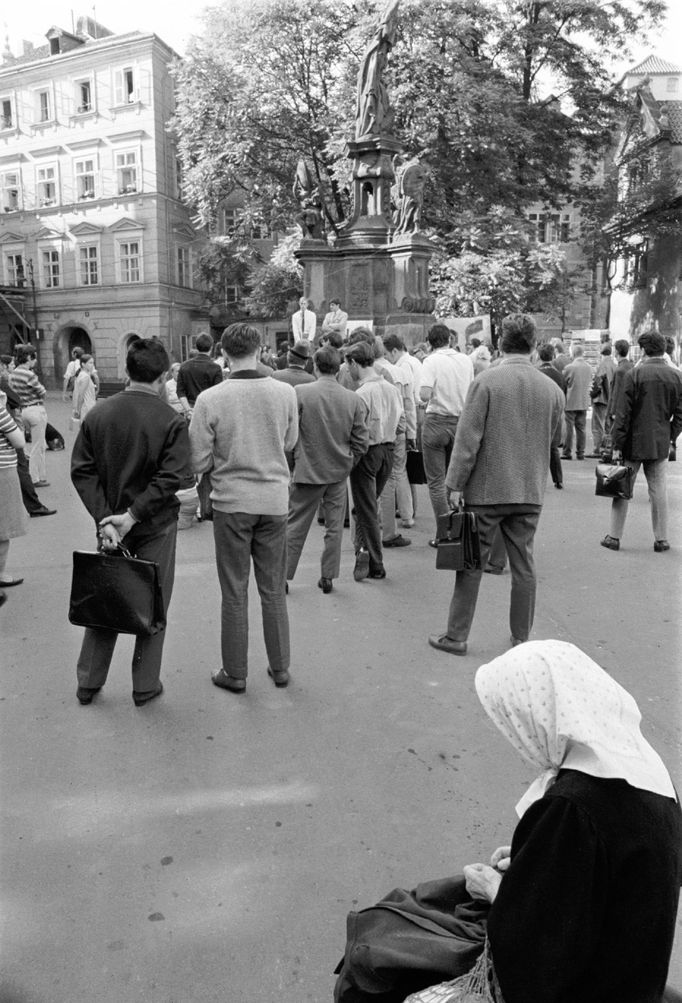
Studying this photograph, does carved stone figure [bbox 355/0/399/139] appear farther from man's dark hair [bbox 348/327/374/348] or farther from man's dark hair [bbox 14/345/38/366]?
man's dark hair [bbox 348/327/374/348]

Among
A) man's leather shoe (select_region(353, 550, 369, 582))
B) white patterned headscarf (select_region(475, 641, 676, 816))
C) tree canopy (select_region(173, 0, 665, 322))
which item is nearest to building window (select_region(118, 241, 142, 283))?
tree canopy (select_region(173, 0, 665, 322))

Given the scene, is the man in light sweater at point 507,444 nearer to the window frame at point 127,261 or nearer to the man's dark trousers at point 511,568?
the man's dark trousers at point 511,568

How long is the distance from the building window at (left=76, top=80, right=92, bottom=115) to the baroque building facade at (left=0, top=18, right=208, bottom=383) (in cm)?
5

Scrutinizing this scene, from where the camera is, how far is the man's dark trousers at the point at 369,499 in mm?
6719

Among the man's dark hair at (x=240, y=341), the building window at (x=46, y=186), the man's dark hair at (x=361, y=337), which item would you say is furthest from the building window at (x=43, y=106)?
the man's dark hair at (x=240, y=341)

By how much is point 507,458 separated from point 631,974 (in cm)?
354

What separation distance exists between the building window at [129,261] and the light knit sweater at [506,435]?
122 feet

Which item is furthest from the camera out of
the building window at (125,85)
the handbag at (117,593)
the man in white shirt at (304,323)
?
the building window at (125,85)

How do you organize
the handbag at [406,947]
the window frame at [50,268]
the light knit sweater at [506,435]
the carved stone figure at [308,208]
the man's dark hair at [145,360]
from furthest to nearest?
the window frame at [50,268]
the carved stone figure at [308,208]
the light knit sweater at [506,435]
the man's dark hair at [145,360]
the handbag at [406,947]

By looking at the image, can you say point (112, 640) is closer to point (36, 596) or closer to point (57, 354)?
point (36, 596)

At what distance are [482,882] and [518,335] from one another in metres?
3.59

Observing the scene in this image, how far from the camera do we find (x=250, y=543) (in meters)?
4.63

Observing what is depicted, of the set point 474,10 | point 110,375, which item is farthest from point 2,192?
point 474,10

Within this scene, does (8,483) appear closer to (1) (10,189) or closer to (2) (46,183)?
(2) (46,183)
